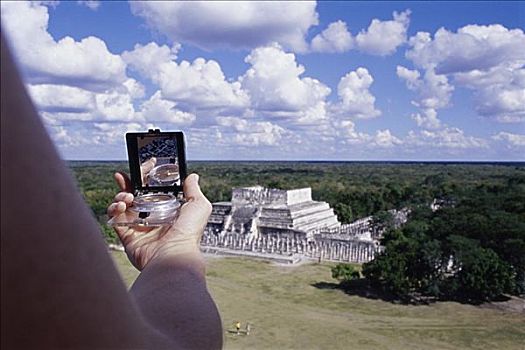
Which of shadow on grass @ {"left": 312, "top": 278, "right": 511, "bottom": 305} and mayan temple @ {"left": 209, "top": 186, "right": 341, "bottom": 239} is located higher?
mayan temple @ {"left": 209, "top": 186, "right": 341, "bottom": 239}

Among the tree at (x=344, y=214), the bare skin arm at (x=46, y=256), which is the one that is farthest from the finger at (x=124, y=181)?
the tree at (x=344, y=214)

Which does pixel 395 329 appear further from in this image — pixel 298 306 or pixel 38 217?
pixel 38 217

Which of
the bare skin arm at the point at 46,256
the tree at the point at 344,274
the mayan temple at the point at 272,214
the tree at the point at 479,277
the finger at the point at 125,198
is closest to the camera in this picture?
the bare skin arm at the point at 46,256

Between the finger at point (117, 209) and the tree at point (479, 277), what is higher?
the finger at point (117, 209)

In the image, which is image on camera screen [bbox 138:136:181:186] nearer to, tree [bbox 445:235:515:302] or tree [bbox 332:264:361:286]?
tree [bbox 445:235:515:302]

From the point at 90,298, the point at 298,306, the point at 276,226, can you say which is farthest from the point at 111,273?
the point at 276,226

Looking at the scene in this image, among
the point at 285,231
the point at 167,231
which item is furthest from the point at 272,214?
the point at 167,231

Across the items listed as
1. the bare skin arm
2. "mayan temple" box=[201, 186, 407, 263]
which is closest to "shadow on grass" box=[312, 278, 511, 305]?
"mayan temple" box=[201, 186, 407, 263]

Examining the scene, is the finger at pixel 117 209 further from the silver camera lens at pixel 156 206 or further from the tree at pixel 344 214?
the tree at pixel 344 214
